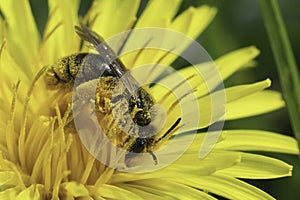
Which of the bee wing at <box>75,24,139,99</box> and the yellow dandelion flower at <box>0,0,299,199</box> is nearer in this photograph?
the bee wing at <box>75,24,139,99</box>

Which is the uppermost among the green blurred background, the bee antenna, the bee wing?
the green blurred background

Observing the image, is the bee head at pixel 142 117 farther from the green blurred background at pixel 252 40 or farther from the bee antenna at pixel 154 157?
the green blurred background at pixel 252 40

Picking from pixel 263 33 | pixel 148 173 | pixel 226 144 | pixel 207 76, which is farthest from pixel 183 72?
pixel 263 33

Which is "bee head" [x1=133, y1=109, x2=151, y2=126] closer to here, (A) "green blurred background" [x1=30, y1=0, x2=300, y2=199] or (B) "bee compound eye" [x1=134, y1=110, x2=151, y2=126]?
(B) "bee compound eye" [x1=134, y1=110, x2=151, y2=126]

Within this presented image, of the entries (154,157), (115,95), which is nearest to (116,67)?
(115,95)

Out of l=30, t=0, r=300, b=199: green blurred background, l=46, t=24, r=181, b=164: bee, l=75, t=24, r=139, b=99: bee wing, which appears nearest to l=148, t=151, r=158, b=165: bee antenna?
l=46, t=24, r=181, b=164: bee

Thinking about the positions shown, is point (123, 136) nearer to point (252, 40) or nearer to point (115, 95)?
point (115, 95)

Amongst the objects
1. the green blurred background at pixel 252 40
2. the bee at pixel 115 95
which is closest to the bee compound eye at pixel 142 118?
the bee at pixel 115 95
